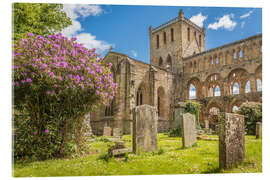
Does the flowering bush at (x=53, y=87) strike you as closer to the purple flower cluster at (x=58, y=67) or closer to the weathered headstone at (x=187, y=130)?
the purple flower cluster at (x=58, y=67)

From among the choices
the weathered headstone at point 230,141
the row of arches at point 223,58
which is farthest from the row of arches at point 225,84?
the weathered headstone at point 230,141

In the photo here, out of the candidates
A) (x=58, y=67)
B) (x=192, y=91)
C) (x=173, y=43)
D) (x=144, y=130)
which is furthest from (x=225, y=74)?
(x=58, y=67)

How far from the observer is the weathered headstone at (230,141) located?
362 centimetres

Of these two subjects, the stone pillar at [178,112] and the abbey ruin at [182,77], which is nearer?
the stone pillar at [178,112]

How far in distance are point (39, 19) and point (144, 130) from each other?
326 inches

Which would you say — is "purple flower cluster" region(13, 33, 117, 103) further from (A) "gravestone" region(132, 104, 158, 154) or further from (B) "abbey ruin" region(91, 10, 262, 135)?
(B) "abbey ruin" region(91, 10, 262, 135)

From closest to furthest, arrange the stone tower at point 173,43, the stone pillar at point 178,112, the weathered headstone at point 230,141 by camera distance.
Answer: the weathered headstone at point 230,141
the stone pillar at point 178,112
the stone tower at point 173,43

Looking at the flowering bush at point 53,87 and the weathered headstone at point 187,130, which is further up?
the flowering bush at point 53,87

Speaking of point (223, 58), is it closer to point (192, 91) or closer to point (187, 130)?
point (192, 91)

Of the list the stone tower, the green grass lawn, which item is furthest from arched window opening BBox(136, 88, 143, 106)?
the green grass lawn

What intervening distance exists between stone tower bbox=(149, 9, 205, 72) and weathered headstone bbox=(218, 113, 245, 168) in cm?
1709
